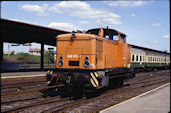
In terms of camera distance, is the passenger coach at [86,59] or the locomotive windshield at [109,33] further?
the locomotive windshield at [109,33]

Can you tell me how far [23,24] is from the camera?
16953mm

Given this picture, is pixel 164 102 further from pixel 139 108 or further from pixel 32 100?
pixel 32 100

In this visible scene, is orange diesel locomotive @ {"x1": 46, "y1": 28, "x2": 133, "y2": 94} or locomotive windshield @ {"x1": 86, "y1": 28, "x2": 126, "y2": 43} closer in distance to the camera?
orange diesel locomotive @ {"x1": 46, "y1": 28, "x2": 133, "y2": 94}

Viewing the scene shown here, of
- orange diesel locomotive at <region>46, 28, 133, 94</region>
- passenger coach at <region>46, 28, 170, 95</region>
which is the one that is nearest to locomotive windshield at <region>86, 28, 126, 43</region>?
passenger coach at <region>46, 28, 170, 95</region>

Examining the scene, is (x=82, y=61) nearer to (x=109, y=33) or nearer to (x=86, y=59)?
(x=86, y=59)

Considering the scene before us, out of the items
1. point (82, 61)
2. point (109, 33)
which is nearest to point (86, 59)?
point (82, 61)

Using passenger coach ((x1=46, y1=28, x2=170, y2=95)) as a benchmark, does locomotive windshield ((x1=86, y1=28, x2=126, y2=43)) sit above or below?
above

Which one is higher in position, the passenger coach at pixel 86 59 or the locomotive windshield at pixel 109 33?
the locomotive windshield at pixel 109 33

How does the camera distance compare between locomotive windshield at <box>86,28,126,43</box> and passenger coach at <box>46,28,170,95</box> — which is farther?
locomotive windshield at <box>86,28,126,43</box>

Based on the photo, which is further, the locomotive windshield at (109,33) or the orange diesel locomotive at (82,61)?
the locomotive windshield at (109,33)

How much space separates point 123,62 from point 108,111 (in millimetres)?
5963

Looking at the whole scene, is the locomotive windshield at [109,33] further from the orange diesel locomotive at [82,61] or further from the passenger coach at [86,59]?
the orange diesel locomotive at [82,61]

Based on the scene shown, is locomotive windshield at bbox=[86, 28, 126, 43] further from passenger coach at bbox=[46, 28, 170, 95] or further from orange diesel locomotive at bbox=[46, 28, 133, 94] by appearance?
orange diesel locomotive at bbox=[46, 28, 133, 94]

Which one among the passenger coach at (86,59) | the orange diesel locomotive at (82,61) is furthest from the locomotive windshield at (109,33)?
the orange diesel locomotive at (82,61)
